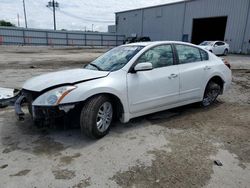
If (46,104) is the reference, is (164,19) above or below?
above

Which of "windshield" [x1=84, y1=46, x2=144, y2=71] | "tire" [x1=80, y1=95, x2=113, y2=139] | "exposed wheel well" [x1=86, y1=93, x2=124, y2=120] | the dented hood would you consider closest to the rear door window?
"windshield" [x1=84, y1=46, x2=144, y2=71]

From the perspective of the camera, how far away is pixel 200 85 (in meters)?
4.70

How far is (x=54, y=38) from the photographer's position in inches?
1519

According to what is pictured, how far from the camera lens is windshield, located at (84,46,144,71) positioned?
3.78 meters

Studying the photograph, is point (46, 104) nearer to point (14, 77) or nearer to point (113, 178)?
point (113, 178)

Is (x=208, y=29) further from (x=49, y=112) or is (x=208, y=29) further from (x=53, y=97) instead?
(x=49, y=112)

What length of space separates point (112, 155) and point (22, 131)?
1.75m

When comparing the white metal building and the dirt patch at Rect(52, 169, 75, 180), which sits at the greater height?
the white metal building

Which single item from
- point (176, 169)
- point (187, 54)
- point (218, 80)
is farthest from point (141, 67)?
point (218, 80)

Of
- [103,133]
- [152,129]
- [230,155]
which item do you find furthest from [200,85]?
[103,133]

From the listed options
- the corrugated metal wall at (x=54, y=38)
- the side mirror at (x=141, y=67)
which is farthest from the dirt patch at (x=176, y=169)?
the corrugated metal wall at (x=54, y=38)

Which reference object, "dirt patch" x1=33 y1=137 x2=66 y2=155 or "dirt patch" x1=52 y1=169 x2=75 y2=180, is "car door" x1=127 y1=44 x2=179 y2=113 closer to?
"dirt patch" x1=33 y1=137 x2=66 y2=155

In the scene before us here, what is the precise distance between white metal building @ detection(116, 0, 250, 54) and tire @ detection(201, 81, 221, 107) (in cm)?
2408

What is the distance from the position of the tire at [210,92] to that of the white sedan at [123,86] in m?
0.04
